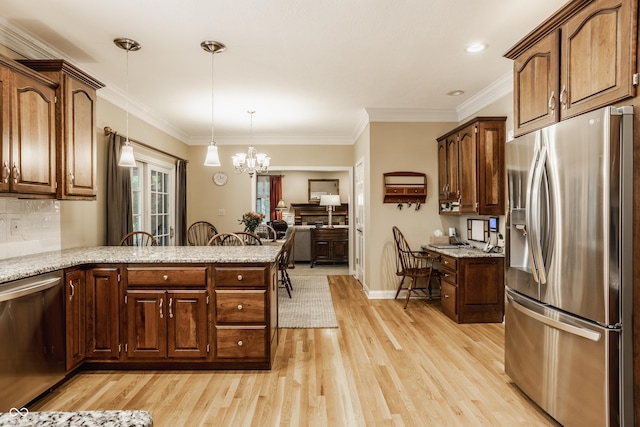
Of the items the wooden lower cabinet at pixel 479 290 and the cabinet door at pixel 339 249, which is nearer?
the wooden lower cabinet at pixel 479 290

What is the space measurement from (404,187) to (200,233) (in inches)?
154

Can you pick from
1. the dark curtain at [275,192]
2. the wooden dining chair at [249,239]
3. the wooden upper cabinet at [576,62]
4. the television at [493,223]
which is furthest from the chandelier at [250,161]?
the dark curtain at [275,192]

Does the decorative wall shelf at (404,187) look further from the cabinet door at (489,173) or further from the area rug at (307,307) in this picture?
the area rug at (307,307)

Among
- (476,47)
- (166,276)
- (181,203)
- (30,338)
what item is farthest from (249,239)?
(476,47)

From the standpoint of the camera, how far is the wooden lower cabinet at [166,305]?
9.28 feet

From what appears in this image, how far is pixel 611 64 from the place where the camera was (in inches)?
70.5

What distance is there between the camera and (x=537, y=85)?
2367mm

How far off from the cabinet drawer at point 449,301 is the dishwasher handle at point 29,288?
12.4ft

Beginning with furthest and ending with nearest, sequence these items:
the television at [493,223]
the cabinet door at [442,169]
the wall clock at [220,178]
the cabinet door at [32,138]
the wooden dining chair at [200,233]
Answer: the wall clock at [220,178] < the wooden dining chair at [200,233] < the cabinet door at [442,169] < the television at [493,223] < the cabinet door at [32,138]

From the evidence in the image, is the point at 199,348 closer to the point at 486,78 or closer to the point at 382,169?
the point at 382,169

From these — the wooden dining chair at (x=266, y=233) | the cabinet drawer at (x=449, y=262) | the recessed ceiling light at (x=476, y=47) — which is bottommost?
the cabinet drawer at (x=449, y=262)

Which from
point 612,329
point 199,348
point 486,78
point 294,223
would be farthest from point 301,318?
point 294,223

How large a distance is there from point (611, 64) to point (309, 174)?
30.5 ft

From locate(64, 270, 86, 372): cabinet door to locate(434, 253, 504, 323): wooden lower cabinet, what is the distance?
3.62m
